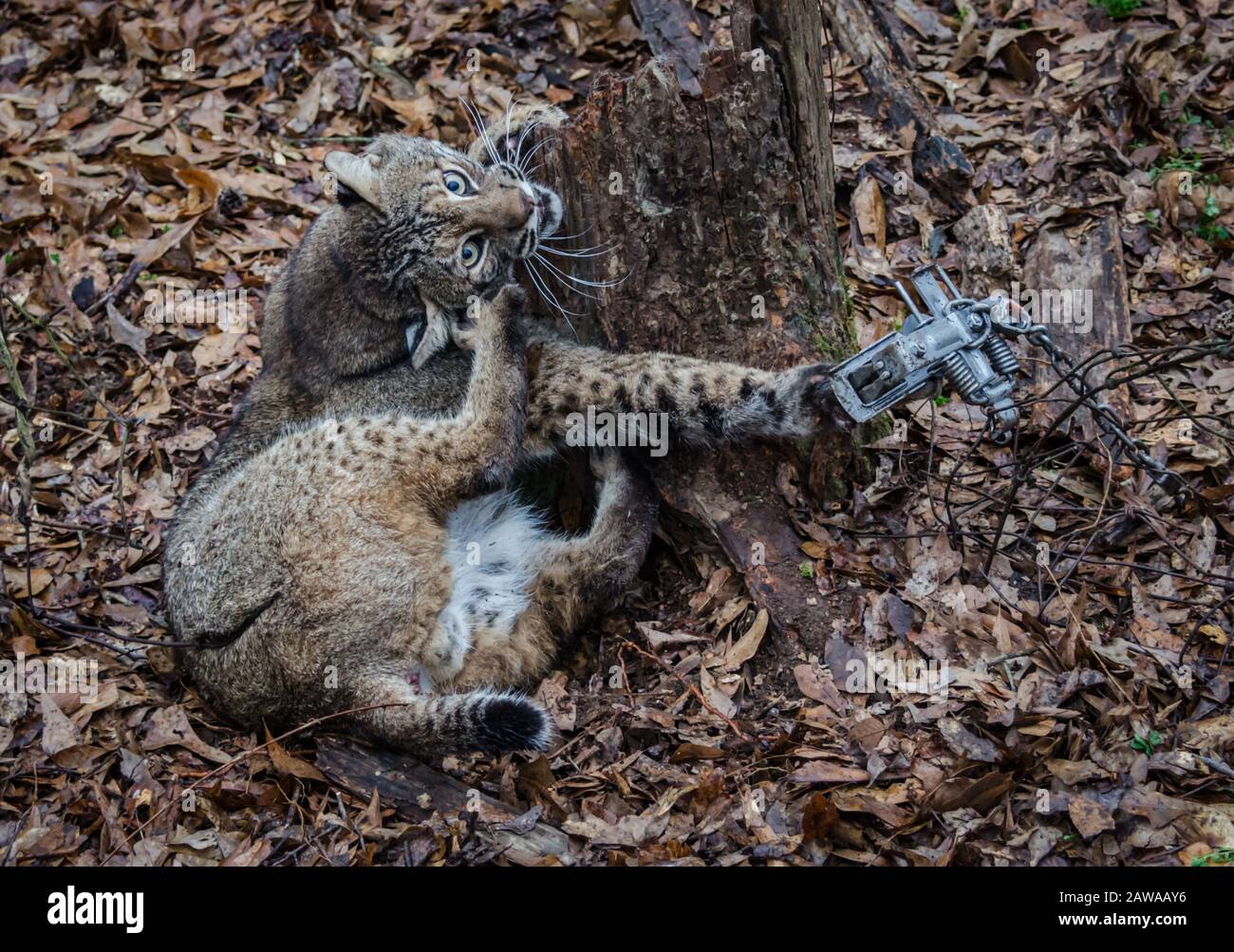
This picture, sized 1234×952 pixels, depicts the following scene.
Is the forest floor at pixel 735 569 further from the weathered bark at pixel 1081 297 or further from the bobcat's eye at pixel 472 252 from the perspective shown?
the bobcat's eye at pixel 472 252

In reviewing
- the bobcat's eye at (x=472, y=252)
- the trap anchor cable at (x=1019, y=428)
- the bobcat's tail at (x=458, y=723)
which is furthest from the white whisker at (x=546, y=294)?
the bobcat's tail at (x=458, y=723)

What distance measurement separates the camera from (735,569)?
17.1 ft

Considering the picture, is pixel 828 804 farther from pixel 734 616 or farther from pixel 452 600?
pixel 452 600

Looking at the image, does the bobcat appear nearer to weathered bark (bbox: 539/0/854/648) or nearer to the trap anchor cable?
weathered bark (bbox: 539/0/854/648)

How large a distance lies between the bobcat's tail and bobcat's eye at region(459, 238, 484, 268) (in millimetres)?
2035

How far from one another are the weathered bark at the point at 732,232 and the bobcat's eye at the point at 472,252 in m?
0.39

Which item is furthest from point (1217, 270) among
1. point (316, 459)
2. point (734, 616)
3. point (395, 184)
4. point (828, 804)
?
point (316, 459)

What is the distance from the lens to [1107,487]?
5156 millimetres

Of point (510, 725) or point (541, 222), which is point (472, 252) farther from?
point (510, 725)

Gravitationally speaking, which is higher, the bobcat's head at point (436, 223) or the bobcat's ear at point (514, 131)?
the bobcat's ear at point (514, 131)

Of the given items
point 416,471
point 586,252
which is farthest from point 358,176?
point 416,471

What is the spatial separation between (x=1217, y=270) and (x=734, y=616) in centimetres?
353

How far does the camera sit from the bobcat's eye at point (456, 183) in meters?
5.39

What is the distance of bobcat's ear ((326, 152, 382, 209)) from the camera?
207 inches
